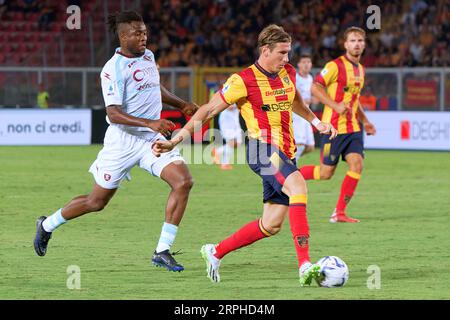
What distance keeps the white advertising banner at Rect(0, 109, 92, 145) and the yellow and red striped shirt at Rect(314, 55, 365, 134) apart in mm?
13643

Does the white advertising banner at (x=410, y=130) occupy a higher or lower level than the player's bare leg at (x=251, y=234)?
lower

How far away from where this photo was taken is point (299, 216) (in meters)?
8.61

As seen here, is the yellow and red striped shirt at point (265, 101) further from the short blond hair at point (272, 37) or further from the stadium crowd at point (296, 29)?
the stadium crowd at point (296, 29)

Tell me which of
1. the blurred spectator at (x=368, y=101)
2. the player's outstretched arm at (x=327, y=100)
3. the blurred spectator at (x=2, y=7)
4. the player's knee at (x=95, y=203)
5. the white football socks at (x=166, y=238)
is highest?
the blurred spectator at (x=2, y=7)

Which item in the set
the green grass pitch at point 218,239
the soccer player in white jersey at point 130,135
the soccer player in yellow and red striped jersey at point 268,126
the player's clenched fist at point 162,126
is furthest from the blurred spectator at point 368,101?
the player's clenched fist at point 162,126

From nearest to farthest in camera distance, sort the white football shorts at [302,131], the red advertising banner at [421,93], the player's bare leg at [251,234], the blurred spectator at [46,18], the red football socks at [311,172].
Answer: the player's bare leg at [251,234] < the red football socks at [311,172] < the white football shorts at [302,131] < the red advertising banner at [421,93] < the blurred spectator at [46,18]

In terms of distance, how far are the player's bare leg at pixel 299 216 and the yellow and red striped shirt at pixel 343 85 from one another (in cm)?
469

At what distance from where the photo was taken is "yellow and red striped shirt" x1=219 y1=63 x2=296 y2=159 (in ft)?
29.2

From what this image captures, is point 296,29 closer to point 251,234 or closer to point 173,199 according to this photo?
point 173,199

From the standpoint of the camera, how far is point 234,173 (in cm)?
1972

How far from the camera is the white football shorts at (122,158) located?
381 inches

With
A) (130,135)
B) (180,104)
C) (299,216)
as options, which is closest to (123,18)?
(180,104)

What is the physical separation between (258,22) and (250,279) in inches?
930

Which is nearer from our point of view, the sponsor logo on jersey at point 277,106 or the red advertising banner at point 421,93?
the sponsor logo on jersey at point 277,106
